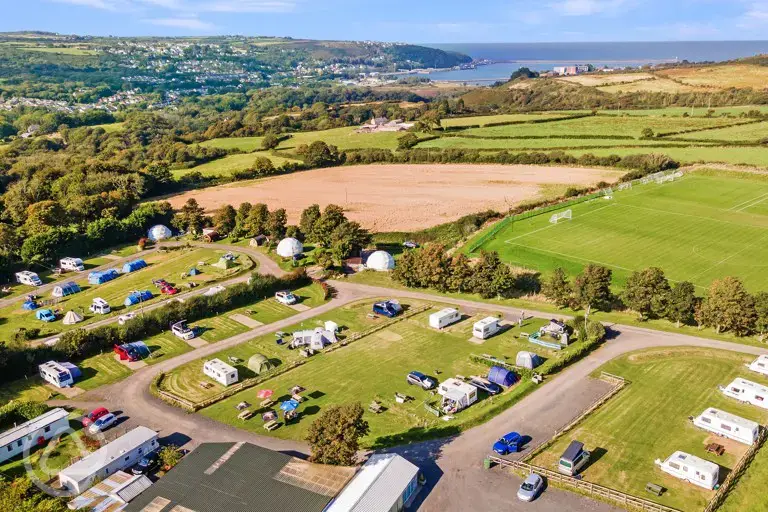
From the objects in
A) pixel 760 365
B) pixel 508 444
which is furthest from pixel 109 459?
pixel 760 365

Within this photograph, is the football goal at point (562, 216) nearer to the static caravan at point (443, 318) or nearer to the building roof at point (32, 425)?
the static caravan at point (443, 318)

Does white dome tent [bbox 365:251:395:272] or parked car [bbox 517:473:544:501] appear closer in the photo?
parked car [bbox 517:473:544:501]

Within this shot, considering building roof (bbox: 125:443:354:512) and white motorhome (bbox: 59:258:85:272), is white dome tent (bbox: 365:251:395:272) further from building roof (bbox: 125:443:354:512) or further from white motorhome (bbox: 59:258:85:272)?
white motorhome (bbox: 59:258:85:272)

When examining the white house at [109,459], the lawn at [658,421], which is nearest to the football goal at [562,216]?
the lawn at [658,421]

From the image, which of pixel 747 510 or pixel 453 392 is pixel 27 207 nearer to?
pixel 453 392

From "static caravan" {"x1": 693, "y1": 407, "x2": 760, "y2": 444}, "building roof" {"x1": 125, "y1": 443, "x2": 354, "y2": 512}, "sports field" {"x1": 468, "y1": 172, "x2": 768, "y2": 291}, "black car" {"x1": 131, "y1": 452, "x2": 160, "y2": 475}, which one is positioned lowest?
"black car" {"x1": 131, "y1": 452, "x2": 160, "y2": 475}

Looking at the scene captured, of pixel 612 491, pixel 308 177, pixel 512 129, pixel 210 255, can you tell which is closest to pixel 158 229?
pixel 210 255

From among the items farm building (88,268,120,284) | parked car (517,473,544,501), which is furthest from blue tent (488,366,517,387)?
farm building (88,268,120,284)

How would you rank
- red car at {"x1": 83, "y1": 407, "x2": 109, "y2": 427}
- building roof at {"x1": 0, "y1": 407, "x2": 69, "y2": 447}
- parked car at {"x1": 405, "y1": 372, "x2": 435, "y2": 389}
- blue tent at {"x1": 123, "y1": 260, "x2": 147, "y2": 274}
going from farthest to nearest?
1. blue tent at {"x1": 123, "y1": 260, "x2": 147, "y2": 274}
2. parked car at {"x1": 405, "y1": 372, "x2": 435, "y2": 389}
3. red car at {"x1": 83, "y1": 407, "x2": 109, "y2": 427}
4. building roof at {"x1": 0, "y1": 407, "x2": 69, "y2": 447}
